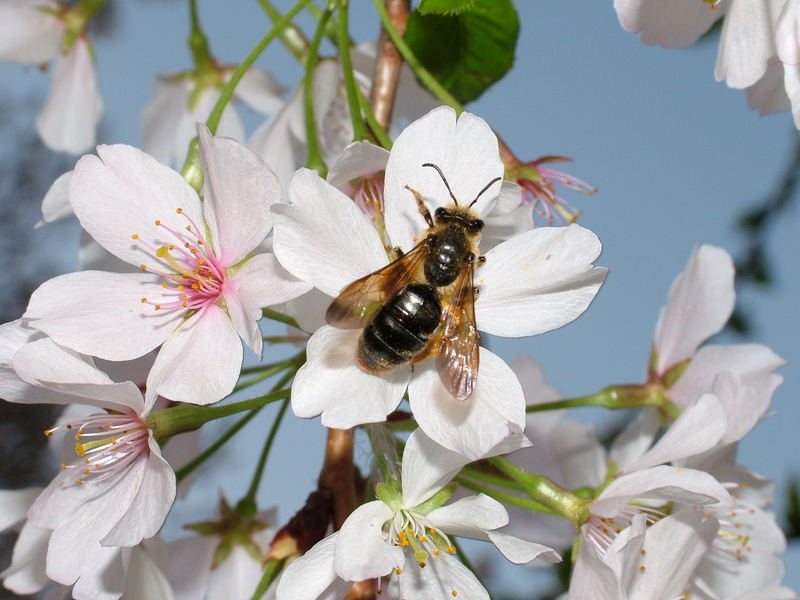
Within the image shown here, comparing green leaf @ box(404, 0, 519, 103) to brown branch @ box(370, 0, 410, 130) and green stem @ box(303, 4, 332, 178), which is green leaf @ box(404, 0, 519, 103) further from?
green stem @ box(303, 4, 332, 178)

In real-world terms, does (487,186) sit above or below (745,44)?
below

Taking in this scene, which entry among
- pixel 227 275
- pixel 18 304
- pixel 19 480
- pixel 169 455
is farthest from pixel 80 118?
pixel 18 304

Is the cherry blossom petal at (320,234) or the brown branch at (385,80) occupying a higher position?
the brown branch at (385,80)

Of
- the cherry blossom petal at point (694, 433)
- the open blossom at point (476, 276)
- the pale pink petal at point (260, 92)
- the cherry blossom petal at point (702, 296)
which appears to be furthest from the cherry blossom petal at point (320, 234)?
the pale pink petal at point (260, 92)

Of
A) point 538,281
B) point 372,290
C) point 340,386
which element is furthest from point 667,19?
point 340,386

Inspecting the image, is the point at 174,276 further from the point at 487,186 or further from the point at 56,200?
the point at 487,186

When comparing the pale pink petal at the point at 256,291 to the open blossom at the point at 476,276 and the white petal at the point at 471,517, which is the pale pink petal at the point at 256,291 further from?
the white petal at the point at 471,517
